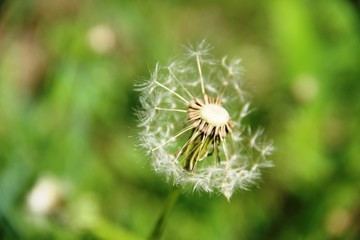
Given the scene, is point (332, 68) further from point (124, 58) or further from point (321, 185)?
point (124, 58)

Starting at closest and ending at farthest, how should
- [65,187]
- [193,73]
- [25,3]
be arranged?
[193,73]
[65,187]
[25,3]

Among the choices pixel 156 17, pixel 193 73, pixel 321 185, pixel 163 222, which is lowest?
pixel 163 222

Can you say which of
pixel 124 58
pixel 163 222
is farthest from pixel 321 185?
pixel 163 222

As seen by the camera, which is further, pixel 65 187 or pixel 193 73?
pixel 65 187

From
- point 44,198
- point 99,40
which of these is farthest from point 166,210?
point 99,40

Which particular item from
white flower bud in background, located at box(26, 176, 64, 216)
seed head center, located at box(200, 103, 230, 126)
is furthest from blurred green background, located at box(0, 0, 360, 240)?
seed head center, located at box(200, 103, 230, 126)

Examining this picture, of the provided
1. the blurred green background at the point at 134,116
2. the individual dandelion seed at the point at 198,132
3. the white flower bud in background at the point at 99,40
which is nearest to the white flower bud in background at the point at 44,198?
the blurred green background at the point at 134,116

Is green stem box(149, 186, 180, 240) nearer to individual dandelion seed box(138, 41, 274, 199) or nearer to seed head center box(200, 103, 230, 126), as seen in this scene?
individual dandelion seed box(138, 41, 274, 199)

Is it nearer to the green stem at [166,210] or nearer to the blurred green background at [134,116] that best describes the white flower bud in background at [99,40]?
the blurred green background at [134,116]
